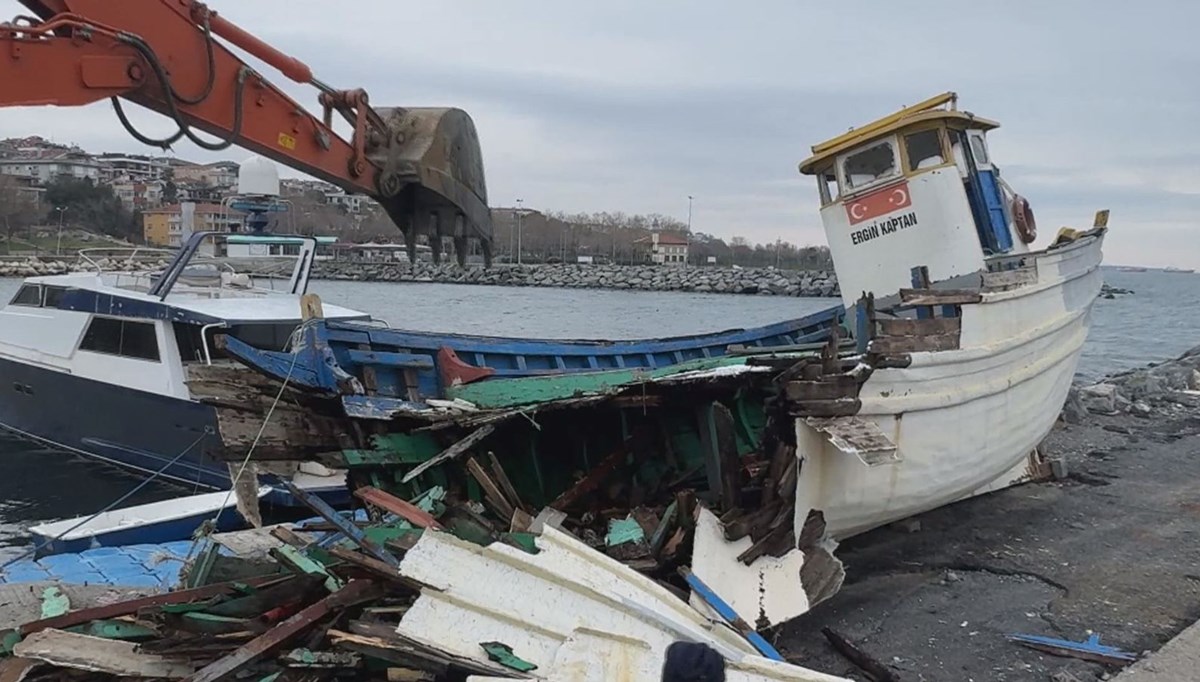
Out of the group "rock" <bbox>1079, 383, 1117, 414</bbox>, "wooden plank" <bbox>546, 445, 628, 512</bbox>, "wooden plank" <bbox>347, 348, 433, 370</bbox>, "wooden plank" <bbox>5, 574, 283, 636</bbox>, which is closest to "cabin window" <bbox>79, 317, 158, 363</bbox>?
"wooden plank" <bbox>347, 348, 433, 370</bbox>

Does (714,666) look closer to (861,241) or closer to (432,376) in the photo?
(432,376)

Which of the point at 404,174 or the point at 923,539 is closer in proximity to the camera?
the point at 404,174

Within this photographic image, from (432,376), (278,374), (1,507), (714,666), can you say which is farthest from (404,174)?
(1,507)

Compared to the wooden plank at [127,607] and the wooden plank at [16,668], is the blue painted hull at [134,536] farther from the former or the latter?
the wooden plank at [16,668]

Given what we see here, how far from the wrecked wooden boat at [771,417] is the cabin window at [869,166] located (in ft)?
0.06

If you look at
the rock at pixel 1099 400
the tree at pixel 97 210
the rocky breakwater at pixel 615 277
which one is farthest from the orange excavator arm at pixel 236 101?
the rocky breakwater at pixel 615 277

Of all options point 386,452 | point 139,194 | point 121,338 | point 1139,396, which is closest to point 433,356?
point 386,452

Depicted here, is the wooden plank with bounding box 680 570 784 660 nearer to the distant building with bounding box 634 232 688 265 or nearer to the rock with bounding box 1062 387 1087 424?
the rock with bounding box 1062 387 1087 424

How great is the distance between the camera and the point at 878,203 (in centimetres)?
858

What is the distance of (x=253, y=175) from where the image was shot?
44.7 feet

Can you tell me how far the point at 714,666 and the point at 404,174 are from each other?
3496mm

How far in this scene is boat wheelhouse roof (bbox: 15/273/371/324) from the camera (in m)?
11.4

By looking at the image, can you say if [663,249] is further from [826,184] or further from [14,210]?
[826,184]

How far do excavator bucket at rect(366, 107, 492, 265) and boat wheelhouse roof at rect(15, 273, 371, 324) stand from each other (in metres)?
5.59
